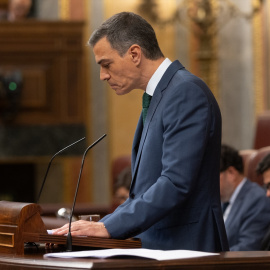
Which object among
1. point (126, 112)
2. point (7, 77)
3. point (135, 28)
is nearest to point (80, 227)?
point (135, 28)

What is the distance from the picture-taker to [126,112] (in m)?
8.97

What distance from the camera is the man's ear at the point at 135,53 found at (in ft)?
8.35

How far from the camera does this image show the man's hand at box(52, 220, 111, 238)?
2.27 meters

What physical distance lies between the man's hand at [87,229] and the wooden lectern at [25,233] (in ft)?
0.14

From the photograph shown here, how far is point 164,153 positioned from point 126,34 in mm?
429

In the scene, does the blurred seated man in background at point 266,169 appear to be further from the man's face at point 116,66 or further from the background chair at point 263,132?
the background chair at point 263,132

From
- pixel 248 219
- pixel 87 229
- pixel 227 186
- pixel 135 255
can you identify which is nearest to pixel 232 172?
pixel 227 186

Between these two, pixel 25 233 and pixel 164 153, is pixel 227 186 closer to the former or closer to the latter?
pixel 164 153

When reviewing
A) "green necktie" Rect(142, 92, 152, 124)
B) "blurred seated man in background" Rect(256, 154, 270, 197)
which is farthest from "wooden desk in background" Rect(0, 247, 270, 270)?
"blurred seated man in background" Rect(256, 154, 270, 197)

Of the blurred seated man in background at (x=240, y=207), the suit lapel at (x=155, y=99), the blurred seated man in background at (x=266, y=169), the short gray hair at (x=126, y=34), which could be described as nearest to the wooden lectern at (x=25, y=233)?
the suit lapel at (x=155, y=99)

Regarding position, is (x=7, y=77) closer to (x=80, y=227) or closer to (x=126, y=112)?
(x=126, y=112)

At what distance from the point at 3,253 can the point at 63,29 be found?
616cm

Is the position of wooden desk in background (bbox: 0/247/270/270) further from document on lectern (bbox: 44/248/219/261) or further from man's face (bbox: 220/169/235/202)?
man's face (bbox: 220/169/235/202)

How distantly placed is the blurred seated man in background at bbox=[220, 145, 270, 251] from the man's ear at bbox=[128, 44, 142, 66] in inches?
65.7
